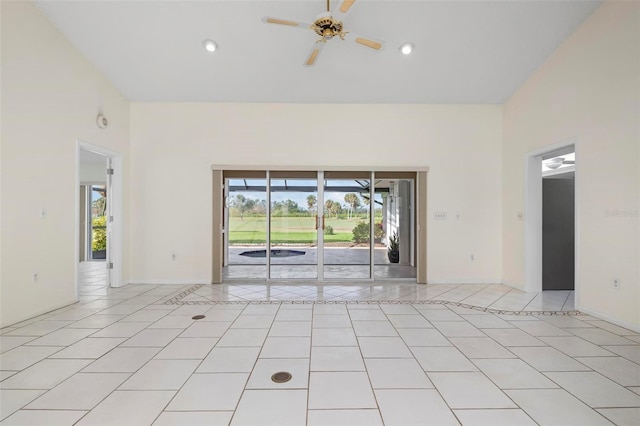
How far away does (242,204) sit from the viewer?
6066 mm

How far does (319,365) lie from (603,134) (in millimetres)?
4159

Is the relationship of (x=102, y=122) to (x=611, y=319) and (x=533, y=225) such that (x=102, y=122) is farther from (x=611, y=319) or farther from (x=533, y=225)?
(x=611, y=319)

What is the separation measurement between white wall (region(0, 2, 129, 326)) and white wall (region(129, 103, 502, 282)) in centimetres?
121

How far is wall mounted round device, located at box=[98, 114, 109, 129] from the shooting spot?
186 inches

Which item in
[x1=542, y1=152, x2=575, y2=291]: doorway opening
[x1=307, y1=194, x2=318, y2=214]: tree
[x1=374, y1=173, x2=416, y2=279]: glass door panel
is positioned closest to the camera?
[x1=542, y1=152, x2=575, y2=291]: doorway opening

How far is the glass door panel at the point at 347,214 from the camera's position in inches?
229

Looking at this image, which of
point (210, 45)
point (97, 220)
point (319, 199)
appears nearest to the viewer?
point (210, 45)

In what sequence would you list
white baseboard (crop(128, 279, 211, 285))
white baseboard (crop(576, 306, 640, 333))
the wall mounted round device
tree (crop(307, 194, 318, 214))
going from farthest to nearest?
tree (crop(307, 194, 318, 214))
white baseboard (crop(128, 279, 211, 285))
the wall mounted round device
white baseboard (crop(576, 306, 640, 333))

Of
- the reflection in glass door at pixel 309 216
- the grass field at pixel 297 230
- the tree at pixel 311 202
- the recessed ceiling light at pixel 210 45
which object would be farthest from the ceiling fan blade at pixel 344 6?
the grass field at pixel 297 230

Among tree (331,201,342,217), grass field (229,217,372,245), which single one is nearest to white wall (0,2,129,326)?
grass field (229,217,372,245)

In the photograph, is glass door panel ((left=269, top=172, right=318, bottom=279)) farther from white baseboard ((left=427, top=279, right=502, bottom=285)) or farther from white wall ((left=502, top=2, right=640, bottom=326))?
white wall ((left=502, top=2, right=640, bottom=326))

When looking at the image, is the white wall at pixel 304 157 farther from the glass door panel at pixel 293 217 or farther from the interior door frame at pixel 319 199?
the glass door panel at pixel 293 217

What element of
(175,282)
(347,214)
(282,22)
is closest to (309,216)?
(347,214)

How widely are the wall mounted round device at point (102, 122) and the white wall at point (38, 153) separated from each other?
12 centimetres
